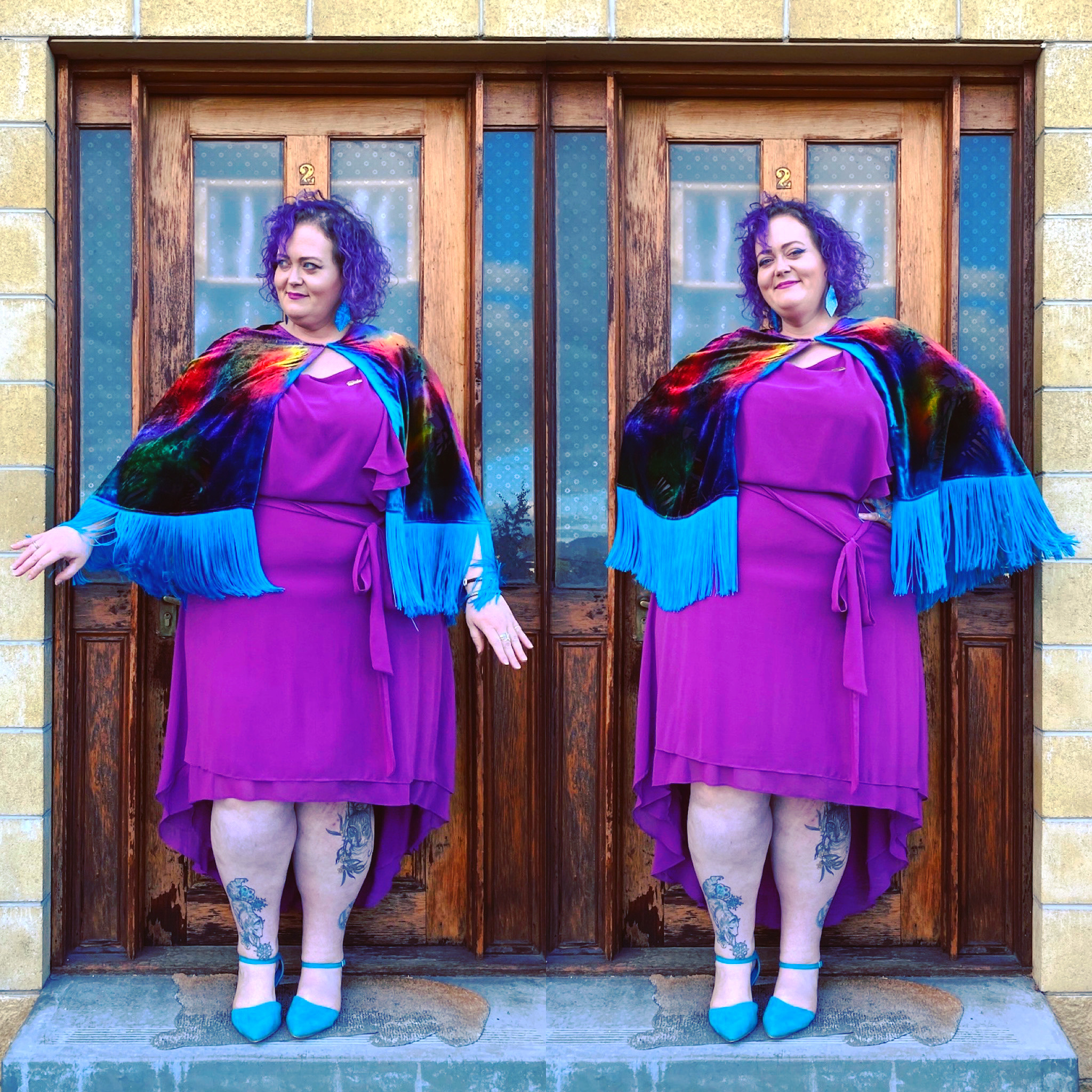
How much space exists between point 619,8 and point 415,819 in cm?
202

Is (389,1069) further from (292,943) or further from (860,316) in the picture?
(860,316)

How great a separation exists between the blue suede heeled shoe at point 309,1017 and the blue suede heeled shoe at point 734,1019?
86 centimetres

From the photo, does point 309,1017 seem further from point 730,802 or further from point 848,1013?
point 848,1013

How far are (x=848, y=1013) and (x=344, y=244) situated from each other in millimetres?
2103

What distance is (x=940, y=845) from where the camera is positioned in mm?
2705

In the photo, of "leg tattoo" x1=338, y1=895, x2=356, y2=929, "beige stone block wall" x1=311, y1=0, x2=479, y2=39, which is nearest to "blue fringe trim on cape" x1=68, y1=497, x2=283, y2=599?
"leg tattoo" x1=338, y1=895, x2=356, y2=929

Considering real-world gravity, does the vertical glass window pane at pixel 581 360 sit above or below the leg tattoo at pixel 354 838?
above

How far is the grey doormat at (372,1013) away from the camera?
7.73ft

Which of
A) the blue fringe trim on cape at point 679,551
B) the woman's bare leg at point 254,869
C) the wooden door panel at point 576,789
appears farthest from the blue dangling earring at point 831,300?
the woman's bare leg at point 254,869

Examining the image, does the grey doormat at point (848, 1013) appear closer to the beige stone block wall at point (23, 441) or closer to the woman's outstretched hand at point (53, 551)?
the beige stone block wall at point (23, 441)

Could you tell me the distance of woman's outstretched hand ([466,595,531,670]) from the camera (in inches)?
90.4

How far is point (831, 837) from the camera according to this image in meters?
2.33

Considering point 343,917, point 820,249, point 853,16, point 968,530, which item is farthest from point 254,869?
point 853,16

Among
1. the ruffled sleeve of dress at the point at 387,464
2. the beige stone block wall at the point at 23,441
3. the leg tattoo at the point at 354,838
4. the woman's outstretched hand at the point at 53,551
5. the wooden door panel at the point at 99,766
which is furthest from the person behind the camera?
the wooden door panel at the point at 99,766
